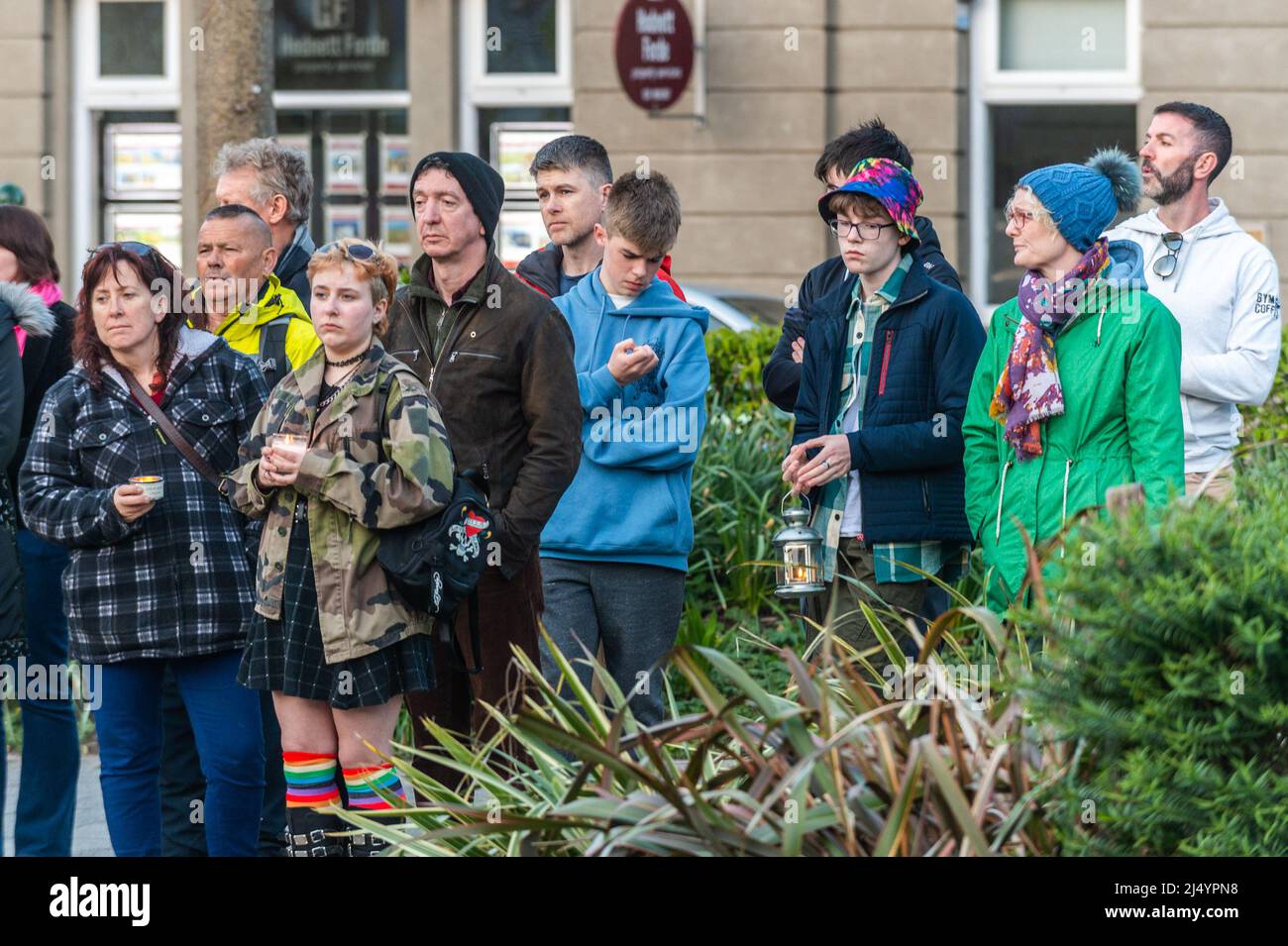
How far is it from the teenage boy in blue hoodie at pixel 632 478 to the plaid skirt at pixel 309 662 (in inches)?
37.5

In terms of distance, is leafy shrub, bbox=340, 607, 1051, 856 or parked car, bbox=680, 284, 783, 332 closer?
leafy shrub, bbox=340, 607, 1051, 856

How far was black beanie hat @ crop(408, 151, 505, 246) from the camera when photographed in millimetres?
5223

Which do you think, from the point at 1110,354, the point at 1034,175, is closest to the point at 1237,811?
the point at 1110,354

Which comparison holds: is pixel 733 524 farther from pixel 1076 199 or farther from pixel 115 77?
pixel 115 77

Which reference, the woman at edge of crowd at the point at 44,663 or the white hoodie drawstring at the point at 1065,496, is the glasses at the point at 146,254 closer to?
the woman at edge of crowd at the point at 44,663

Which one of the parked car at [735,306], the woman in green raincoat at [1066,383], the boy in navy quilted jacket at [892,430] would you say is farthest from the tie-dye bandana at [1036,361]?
the parked car at [735,306]

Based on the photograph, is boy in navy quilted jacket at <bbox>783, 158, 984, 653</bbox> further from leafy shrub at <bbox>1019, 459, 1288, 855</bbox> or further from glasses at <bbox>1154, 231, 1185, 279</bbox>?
leafy shrub at <bbox>1019, 459, 1288, 855</bbox>

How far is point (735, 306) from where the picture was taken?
12820mm

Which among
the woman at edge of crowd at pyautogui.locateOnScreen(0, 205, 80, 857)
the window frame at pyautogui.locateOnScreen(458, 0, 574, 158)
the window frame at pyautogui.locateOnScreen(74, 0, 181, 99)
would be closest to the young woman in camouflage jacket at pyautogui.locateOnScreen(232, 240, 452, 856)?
the woman at edge of crowd at pyautogui.locateOnScreen(0, 205, 80, 857)

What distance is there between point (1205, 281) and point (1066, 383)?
1169 mm

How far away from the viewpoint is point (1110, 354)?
479 cm

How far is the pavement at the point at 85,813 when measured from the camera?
21.1 feet

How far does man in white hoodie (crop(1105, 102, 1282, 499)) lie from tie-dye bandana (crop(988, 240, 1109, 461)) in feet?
2.36
